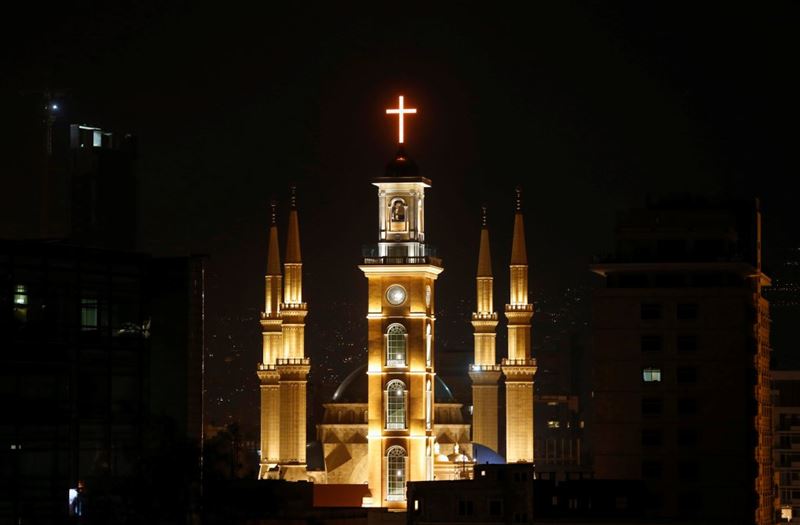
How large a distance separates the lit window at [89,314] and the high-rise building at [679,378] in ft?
218

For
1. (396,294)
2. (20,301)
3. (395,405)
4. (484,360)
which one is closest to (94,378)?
(20,301)

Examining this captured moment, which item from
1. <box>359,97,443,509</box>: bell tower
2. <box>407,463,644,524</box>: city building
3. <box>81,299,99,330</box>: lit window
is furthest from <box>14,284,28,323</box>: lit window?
<box>359,97,443,509</box>: bell tower

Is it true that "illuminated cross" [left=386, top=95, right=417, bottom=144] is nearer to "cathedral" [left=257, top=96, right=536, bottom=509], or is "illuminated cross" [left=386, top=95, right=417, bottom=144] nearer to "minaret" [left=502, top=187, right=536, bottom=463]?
"cathedral" [left=257, top=96, right=536, bottom=509]

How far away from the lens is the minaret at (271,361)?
176m

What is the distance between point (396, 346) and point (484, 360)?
2817 centimetres

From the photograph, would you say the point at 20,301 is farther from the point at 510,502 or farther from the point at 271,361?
the point at 271,361

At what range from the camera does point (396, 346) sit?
161 meters

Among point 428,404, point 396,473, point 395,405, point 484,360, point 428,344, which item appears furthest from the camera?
point 484,360

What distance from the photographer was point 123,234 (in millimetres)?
147500

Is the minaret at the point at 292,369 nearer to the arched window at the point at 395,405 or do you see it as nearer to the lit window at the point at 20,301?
the arched window at the point at 395,405

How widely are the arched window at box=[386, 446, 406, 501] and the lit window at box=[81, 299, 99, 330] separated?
71.0 meters

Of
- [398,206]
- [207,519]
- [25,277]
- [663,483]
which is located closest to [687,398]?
[663,483]

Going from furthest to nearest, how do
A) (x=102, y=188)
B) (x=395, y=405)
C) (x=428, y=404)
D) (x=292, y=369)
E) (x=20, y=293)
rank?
(x=292, y=369) → (x=428, y=404) → (x=395, y=405) → (x=102, y=188) → (x=20, y=293)

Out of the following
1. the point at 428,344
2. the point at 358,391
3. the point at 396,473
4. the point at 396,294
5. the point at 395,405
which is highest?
the point at 396,294
